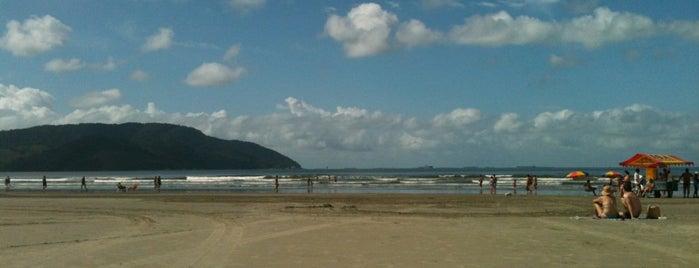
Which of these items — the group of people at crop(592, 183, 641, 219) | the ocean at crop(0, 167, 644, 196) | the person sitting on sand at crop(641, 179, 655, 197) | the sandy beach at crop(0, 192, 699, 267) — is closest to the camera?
the sandy beach at crop(0, 192, 699, 267)

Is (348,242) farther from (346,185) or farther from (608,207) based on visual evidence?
(346,185)

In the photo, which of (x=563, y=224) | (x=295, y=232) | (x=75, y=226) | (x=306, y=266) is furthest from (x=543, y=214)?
(x=75, y=226)

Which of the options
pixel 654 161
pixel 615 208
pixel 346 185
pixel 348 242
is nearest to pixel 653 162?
pixel 654 161

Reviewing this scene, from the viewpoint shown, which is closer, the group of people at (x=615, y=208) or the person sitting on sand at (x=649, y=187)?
the group of people at (x=615, y=208)

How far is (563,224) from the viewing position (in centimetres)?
1667

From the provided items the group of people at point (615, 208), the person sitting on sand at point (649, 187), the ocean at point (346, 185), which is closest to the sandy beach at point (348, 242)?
the group of people at point (615, 208)

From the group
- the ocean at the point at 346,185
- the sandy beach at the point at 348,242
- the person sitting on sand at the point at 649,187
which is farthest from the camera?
the ocean at the point at 346,185

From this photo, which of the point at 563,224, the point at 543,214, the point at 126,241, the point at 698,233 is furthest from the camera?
the point at 543,214

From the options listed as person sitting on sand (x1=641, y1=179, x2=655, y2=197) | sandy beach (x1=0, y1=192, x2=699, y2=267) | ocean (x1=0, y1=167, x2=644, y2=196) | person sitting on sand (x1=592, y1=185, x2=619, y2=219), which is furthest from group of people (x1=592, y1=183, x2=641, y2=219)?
ocean (x1=0, y1=167, x2=644, y2=196)

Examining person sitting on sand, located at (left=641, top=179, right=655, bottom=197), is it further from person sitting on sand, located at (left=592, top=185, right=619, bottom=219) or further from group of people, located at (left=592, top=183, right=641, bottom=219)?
person sitting on sand, located at (left=592, top=185, right=619, bottom=219)

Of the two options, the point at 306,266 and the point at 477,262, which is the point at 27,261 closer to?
the point at 306,266

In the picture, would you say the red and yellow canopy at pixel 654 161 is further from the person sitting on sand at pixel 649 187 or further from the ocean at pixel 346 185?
the ocean at pixel 346 185

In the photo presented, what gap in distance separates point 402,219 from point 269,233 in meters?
5.46

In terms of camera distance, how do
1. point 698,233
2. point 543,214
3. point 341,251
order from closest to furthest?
point 341,251, point 698,233, point 543,214
